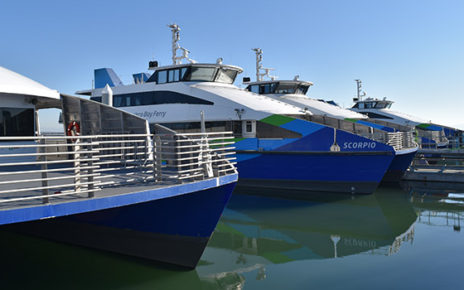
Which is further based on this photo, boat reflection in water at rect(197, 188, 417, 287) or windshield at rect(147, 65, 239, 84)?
windshield at rect(147, 65, 239, 84)

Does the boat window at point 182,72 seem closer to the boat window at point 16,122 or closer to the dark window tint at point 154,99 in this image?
the dark window tint at point 154,99

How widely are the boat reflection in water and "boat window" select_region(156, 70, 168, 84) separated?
5.98 metres

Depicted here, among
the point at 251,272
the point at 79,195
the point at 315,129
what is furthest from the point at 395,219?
the point at 79,195

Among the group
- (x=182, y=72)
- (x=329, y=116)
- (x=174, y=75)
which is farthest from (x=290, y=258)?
(x=329, y=116)

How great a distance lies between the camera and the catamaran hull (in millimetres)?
12859

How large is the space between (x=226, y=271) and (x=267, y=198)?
20.7 feet

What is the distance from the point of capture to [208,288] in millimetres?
6453

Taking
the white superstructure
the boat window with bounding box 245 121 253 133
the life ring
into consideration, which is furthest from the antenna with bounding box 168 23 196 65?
the life ring

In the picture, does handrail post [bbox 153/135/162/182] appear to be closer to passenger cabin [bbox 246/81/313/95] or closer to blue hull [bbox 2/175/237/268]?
blue hull [bbox 2/175/237/268]

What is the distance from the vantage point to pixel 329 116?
755 inches

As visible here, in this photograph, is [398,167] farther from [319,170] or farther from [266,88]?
[266,88]

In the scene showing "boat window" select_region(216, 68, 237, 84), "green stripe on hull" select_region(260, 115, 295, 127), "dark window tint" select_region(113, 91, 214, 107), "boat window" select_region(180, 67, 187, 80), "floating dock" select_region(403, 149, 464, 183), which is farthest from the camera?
"boat window" select_region(216, 68, 237, 84)

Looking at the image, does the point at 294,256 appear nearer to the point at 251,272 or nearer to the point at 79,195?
the point at 251,272

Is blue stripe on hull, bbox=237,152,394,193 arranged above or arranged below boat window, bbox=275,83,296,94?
below
